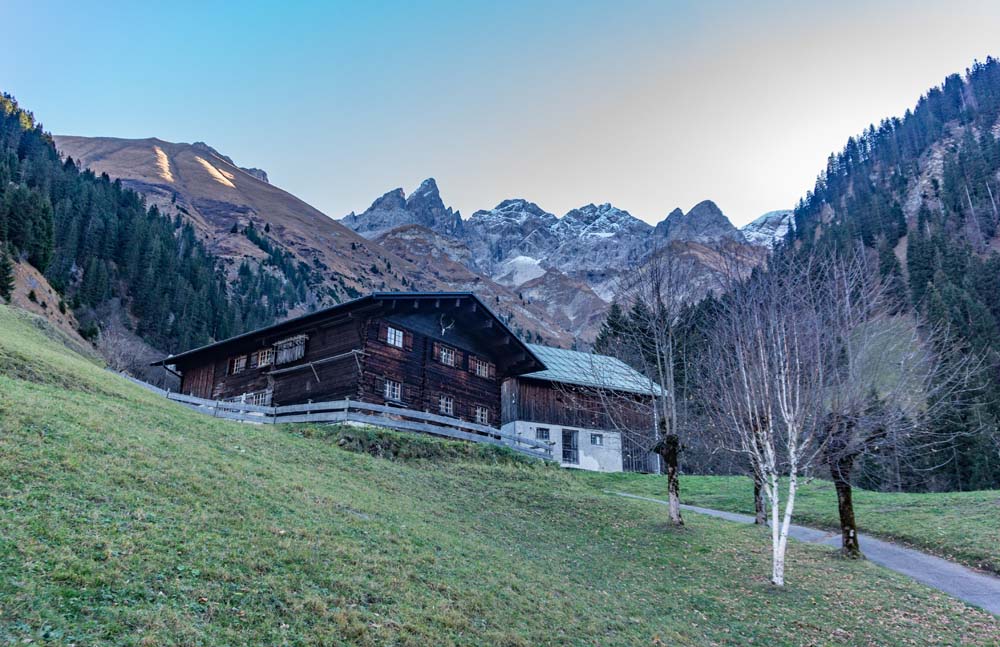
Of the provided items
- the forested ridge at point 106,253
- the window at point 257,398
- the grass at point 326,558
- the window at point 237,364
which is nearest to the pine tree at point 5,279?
the forested ridge at point 106,253

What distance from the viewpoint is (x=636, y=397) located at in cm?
4769

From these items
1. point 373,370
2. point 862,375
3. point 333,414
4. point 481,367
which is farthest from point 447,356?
point 862,375

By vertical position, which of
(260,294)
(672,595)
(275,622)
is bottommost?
(672,595)

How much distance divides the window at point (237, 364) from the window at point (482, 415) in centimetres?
1453

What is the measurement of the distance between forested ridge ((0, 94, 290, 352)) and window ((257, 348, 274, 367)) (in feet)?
143

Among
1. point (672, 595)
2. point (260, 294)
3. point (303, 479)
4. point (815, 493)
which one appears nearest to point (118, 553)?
point (303, 479)

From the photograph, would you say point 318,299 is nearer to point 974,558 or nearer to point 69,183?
point 69,183

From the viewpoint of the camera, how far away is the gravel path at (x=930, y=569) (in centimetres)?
1670

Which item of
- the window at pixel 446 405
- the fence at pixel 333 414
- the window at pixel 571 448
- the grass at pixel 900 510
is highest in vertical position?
the window at pixel 446 405

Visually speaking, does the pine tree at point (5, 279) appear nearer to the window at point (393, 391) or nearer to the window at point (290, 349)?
the window at point (290, 349)

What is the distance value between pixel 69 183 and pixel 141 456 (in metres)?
114

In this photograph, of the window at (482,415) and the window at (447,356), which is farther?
the window at (482,415)

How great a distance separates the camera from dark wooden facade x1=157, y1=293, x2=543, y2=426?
31.1 metres

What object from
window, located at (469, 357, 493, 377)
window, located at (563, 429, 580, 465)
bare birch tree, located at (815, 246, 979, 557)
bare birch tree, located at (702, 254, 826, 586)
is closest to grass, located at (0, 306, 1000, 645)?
bare birch tree, located at (702, 254, 826, 586)
